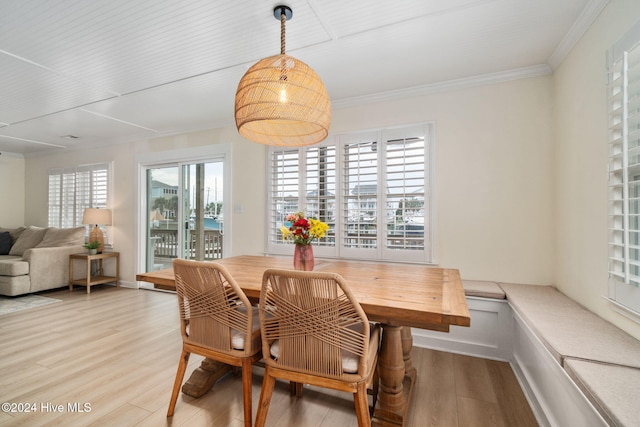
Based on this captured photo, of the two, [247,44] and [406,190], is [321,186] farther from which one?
[247,44]

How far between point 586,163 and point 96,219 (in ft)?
20.0

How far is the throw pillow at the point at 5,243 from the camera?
4.96 meters

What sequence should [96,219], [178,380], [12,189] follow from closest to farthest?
[178,380] → [96,219] → [12,189]

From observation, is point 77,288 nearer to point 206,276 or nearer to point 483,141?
point 206,276

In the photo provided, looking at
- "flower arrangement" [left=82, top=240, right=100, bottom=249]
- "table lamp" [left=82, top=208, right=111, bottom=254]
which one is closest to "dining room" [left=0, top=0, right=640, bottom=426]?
"flower arrangement" [left=82, top=240, right=100, bottom=249]

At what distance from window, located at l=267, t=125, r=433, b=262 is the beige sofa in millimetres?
3560

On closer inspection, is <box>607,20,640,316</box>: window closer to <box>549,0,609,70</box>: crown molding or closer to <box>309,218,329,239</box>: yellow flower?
<box>549,0,609,70</box>: crown molding

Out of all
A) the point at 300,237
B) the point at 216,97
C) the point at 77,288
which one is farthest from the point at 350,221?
the point at 77,288

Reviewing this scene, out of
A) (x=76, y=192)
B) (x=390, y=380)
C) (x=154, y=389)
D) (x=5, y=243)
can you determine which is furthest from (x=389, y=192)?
(x=5, y=243)

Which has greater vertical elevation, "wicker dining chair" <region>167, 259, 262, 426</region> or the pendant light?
the pendant light

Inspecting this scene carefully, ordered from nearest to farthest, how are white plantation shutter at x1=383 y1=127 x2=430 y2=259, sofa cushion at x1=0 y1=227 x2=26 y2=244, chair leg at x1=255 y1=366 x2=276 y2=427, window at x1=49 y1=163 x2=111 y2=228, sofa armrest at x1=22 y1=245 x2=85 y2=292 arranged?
chair leg at x1=255 y1=366 x2=276 y2=427, white plantation shutter at x1=383 y1=127 x2=430 y2=259, sofa armrest at x1=22 y1=245 x2=85 y2=292, window at x1=49 y1=163 x2=111 y2=228, sofa cushion at x1=0 y1=227 x2=26 y2=244

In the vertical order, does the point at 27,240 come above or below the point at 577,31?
below

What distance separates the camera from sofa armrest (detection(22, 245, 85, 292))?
4.24 meters

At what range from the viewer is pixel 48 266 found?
441 cm
